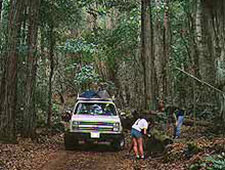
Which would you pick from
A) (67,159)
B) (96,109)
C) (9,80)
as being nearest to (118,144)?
(96,109)

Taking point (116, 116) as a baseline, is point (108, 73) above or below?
above

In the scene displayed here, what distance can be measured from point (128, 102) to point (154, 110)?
25150 millimetres

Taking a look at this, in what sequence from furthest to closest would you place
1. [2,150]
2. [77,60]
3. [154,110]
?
[77,60], [154,110], [2,150]

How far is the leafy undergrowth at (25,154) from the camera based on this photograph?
41.2 ft

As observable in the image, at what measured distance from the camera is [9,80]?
1581 centimetres

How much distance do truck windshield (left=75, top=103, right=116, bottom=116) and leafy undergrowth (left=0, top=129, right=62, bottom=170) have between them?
1816mm

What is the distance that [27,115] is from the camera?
18406 millimetres

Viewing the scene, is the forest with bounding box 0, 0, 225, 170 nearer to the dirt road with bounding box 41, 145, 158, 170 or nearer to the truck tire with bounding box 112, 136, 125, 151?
the dirt road with bounding box 41, 145, 158, 170

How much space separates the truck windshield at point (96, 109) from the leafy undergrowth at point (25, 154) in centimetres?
182

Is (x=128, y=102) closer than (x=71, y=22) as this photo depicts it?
No

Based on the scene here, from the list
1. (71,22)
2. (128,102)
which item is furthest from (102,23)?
(71,22)

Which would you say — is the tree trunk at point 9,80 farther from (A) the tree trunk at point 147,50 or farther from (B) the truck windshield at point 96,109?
(A) the tree trunk at point 147,50

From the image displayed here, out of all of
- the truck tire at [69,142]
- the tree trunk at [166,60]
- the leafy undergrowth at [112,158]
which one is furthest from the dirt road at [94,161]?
the tree trunk at [166,60]

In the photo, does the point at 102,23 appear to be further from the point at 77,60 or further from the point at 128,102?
the point at 128,102
